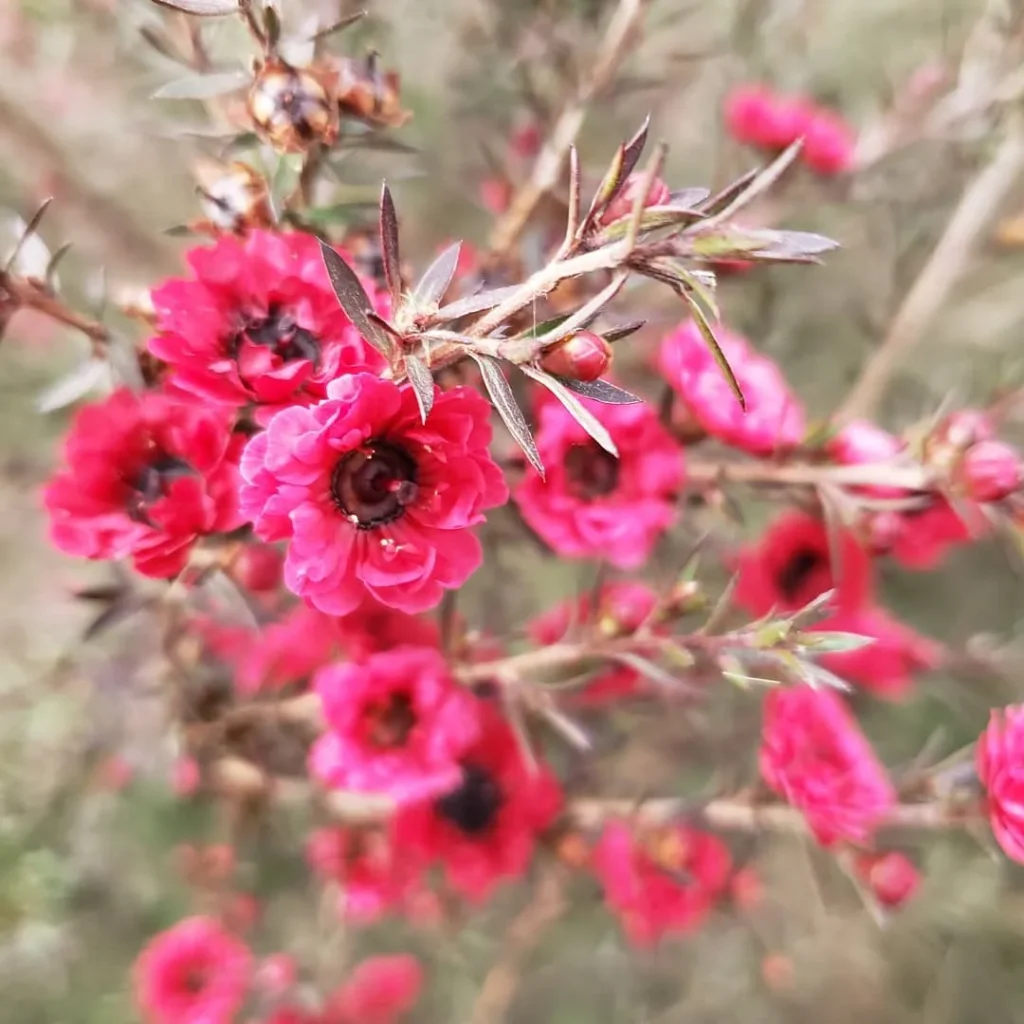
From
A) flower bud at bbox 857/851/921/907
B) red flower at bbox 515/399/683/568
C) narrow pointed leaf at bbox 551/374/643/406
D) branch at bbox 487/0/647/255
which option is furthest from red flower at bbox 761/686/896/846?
branch at bbox 487/0/647/255

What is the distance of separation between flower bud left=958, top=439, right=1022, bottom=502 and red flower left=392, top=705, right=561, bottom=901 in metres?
0.37

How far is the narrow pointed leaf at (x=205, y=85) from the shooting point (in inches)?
18.5

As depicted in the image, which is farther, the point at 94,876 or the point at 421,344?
the point at 94,876

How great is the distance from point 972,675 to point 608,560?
17.9 inches

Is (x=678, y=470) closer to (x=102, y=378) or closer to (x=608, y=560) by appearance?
(x=608, y=560)

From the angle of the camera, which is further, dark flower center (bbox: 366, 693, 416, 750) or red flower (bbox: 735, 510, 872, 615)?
red flower (bbox: 735, 510, 872, 615)

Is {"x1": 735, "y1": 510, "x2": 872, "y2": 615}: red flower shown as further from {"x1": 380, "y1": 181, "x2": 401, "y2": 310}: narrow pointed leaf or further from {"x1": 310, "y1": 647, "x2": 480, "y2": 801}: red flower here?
{"x1": 380, "y1": 181, "x2": 401, "y2": 310}: narrow pointed leaf

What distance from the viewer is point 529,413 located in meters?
0.58

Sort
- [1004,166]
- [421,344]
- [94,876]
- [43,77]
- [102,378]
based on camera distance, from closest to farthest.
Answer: [421,344]
[102,378]
[1004,166]
[94,876]
[43,77]

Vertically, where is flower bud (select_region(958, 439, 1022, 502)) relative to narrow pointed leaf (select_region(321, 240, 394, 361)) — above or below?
below

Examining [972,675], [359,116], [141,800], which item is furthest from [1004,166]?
[141,800]

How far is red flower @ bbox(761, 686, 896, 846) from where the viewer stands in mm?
556

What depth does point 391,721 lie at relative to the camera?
0.63 meters

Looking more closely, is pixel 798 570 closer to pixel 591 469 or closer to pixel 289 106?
pixel 591 469
